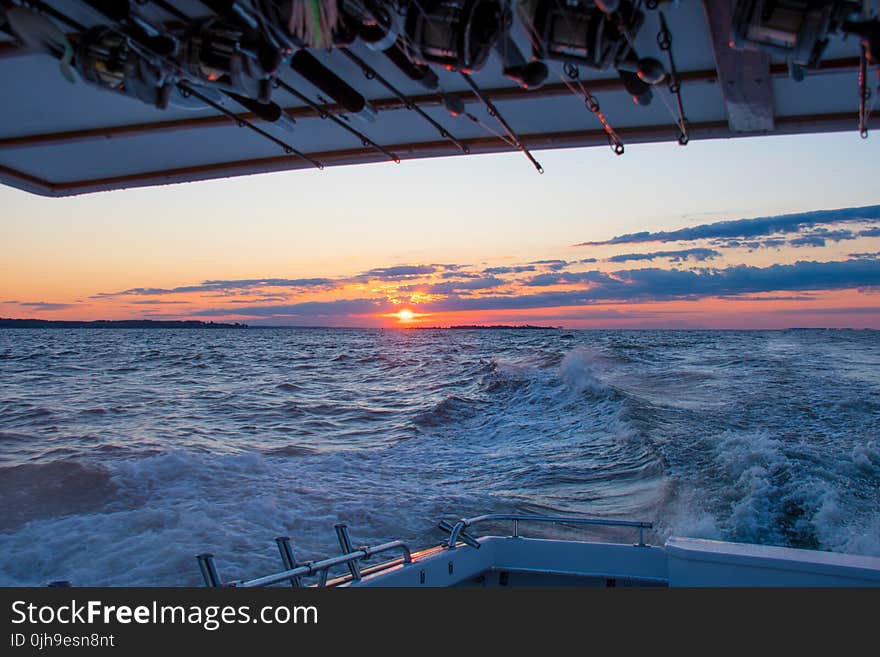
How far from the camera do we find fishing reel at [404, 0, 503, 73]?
2.16 metres

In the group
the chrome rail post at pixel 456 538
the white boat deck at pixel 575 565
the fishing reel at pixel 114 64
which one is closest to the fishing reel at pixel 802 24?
the fishing reel at pixel 114 64

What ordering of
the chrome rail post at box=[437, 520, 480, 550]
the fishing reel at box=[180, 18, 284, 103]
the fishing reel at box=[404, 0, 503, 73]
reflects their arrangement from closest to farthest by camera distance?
the fishing reel at box=[404, 0, 503, 73] < the fishing reel at box=[180, 18, 284, 103] < the chrome rail post at box=[437, 520, 480, 550]

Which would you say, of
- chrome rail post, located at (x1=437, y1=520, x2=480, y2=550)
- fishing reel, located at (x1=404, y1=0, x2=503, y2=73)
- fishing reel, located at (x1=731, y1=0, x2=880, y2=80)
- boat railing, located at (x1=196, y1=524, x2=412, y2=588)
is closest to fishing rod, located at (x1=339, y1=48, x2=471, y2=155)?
fishing reel, located at (x1=404, y1=0, x2=503, y2=73)

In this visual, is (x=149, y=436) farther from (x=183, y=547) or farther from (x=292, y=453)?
(x=183, y=547)

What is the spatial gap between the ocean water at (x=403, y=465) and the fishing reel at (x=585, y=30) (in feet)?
16.4

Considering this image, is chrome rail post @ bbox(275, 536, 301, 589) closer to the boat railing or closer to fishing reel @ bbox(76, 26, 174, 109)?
the boat railing

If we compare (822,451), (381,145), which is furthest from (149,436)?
(822,451)

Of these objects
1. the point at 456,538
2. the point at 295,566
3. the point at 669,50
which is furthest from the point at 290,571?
the point at 669,50

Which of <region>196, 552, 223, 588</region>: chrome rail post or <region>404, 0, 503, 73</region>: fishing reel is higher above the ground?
<region>404, 0, 503, 73</region>: fishing reel

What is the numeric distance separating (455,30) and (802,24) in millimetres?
1039

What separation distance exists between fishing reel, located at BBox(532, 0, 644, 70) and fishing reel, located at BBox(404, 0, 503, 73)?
167 mm

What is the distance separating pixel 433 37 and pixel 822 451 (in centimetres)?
933

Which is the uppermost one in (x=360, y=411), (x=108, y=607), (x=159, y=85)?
(x=159, y=85)

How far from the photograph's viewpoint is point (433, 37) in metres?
2.23
